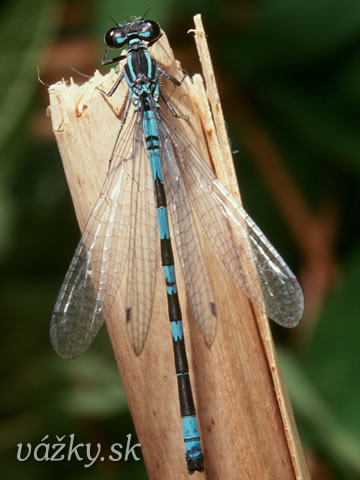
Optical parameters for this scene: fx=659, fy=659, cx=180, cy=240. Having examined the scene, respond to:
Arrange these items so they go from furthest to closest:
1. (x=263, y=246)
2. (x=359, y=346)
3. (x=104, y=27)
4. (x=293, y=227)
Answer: (x=293, y=227)
(x=359, y=346)
(x=104, y=27)
(x=263, y=246)

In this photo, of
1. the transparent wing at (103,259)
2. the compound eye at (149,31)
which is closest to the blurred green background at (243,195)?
the compound eye at (149,31)

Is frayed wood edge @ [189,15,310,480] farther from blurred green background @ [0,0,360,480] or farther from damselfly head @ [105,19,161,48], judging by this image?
blurred green background @ [0,0,360,480]

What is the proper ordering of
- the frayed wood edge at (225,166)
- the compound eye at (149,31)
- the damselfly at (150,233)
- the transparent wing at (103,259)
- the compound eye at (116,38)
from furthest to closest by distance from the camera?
the compound eye at (116,38) < the compound eye at (149,31) < the transparent wing at (103,259) < the damselfly at (150,233) < the frayed wood edge at (225,166)

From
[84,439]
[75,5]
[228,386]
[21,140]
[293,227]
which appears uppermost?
[75,5]

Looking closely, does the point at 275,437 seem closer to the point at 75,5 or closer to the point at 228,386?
the point at 228,386

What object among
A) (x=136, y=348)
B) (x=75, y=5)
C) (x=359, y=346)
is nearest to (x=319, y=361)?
(x=359, y=346)

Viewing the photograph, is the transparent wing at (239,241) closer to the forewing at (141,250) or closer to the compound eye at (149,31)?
the forewing at (141,250)

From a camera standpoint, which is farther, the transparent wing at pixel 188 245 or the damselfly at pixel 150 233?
the damselfly at pixel 150 233

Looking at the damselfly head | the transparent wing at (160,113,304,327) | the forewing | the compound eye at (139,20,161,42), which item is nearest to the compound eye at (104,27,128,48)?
the damselfly head
